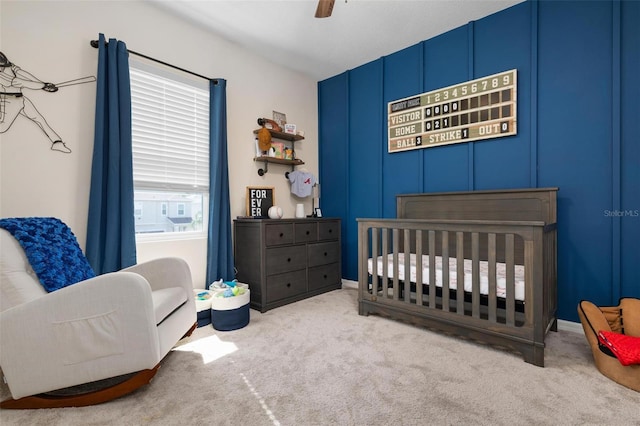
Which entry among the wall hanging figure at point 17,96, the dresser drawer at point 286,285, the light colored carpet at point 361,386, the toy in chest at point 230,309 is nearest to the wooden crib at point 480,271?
the light colored carpet at point 361,386

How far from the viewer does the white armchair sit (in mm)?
1274

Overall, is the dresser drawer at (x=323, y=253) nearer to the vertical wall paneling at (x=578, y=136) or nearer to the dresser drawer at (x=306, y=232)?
the dresser drawer at (x=306, y=232)

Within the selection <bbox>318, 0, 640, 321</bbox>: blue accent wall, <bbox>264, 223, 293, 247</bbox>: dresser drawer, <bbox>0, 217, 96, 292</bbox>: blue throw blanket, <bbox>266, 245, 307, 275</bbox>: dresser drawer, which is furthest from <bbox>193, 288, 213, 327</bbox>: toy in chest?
<bbox>318, 0, 640, 321</bbox>: blue accent wall

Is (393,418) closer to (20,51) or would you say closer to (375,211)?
(375,211)

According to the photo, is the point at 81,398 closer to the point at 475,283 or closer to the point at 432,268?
the point at 432,268

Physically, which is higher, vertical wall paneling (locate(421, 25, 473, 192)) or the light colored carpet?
vertical wall paneling (locate(421, 25, 473, 192))

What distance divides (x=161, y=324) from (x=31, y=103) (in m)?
1.69

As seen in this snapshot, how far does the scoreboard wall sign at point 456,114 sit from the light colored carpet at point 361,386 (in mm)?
1727

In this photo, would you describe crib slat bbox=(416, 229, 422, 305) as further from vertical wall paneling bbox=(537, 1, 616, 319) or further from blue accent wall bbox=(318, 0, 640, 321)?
vertical wall paneling bbox=(537, 1, 616, 319)

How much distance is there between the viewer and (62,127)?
203cm

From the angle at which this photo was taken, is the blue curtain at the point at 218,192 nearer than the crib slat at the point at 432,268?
No

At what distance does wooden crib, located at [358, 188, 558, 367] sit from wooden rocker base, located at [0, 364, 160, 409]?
168cm

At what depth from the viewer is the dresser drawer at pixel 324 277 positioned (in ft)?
10.3

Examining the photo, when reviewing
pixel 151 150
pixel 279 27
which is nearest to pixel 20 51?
pixel 151 150
